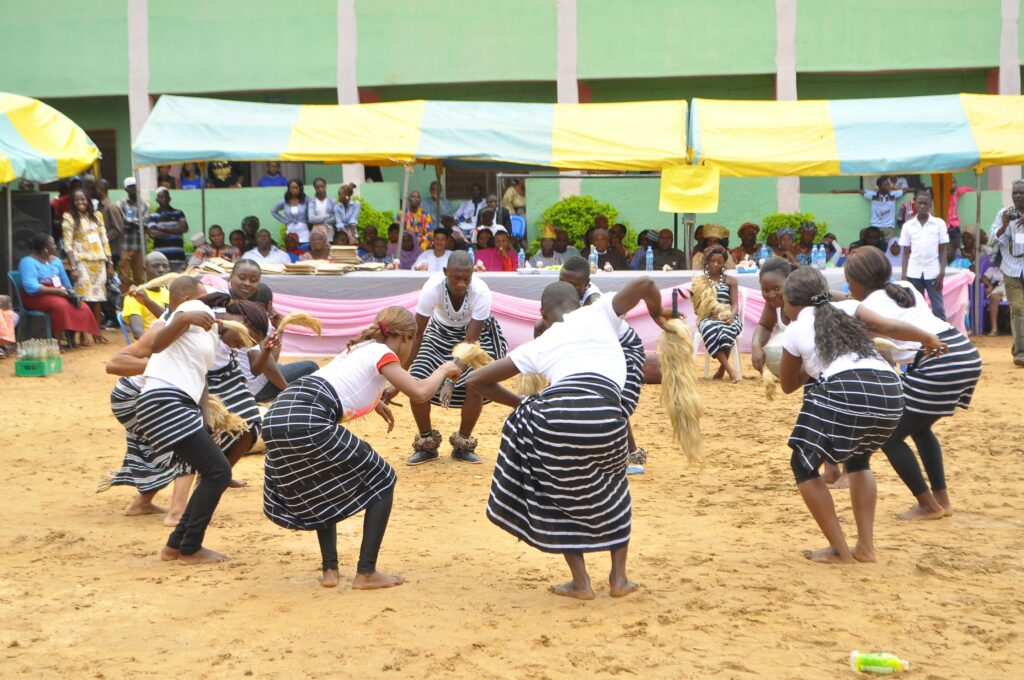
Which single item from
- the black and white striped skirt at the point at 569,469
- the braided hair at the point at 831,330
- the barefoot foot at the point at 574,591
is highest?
the braided hair at the point at 831,330

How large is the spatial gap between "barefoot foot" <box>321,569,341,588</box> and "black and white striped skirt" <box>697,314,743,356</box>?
7.43m

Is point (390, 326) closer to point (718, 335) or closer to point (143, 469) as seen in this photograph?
point (143, 469)

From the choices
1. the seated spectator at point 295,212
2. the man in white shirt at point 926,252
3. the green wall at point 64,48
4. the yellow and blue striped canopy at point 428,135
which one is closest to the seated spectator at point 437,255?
the yellow and blue striped canopy at point 428,135

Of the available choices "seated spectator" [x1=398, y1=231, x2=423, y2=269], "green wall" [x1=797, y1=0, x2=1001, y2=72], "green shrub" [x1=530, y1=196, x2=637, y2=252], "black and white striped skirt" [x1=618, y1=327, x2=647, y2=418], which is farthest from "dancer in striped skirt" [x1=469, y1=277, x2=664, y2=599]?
"green wall" [x1=797, y1=0, x2=1001, y2=72]

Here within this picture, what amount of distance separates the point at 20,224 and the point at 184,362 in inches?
420

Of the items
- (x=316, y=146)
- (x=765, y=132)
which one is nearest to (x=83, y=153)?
(x=316, y=146)

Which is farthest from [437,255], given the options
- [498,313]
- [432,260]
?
[498,313]

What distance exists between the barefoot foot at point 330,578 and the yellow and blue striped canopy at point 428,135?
9424 mm

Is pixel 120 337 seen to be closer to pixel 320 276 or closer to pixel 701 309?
pixel 320 276

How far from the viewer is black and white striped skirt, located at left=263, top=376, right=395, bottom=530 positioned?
206 inches

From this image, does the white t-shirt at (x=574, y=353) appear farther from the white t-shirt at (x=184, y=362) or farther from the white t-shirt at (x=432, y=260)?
the white t-shirt at (x=432, y=260)

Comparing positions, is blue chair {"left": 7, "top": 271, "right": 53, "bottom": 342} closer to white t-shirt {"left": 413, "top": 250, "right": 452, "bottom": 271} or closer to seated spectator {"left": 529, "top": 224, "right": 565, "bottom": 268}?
white t-shirt {"left": 413, "top": 250, "right": 452, "bottom": 271}

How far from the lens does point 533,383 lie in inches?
291

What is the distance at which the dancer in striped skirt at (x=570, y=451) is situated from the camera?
16.6 ft
